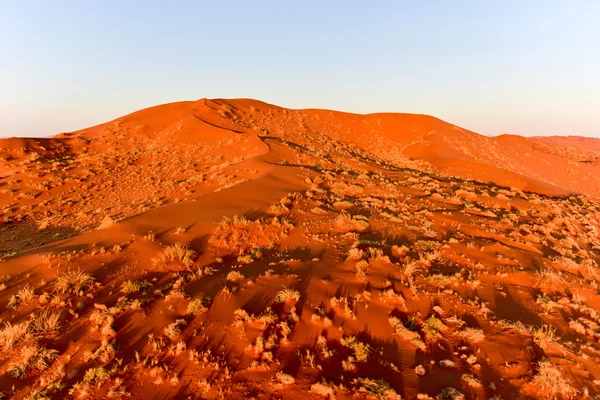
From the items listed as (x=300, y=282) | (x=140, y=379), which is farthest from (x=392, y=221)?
A: (x=140, y=379)

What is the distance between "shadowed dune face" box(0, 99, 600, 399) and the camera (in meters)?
4.67

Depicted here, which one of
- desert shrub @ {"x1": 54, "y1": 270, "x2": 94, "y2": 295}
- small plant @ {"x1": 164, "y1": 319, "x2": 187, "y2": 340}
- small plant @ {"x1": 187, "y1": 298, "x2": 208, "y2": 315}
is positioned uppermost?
desert shrub @ {"x1": 54, "y1": 270, "x2": 94, "y2": 295}

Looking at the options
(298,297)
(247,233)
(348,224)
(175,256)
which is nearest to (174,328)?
(298,297)

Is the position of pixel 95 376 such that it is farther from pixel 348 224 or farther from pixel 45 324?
pixel 348 224

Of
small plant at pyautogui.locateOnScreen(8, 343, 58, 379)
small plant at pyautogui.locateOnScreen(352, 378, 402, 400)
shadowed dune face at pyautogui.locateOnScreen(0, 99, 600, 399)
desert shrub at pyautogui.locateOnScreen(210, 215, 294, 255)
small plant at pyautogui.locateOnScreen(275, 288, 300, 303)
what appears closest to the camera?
small plant at pyautogui.locateOnScreen(352, 378, 402, 400)

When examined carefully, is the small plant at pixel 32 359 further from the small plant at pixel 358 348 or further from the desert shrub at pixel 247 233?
the small plant at pixel 358 348

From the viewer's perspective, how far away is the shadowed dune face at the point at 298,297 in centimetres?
467

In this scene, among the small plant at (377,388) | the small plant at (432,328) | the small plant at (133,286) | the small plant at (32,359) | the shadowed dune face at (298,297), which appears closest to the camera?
the small plant at (377,388)

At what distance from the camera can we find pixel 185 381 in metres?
4.49

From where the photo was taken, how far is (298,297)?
6.23 m

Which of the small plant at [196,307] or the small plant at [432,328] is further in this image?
the small plant at [196,307]

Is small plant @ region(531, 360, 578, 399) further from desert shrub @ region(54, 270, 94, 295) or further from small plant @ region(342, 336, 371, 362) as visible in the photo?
desert shrub @ region(54, 270, 94, 295)

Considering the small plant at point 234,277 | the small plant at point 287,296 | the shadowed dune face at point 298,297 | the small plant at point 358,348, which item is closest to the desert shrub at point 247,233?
the shadowed dune face at point 298,297

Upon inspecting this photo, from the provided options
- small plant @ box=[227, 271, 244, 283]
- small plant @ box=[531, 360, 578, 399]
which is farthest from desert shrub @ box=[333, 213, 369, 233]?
small plant @ box=[531, 360, 578, 399]
